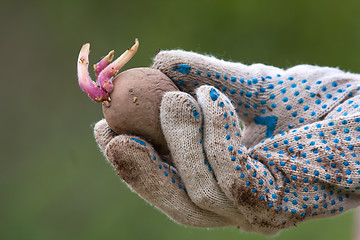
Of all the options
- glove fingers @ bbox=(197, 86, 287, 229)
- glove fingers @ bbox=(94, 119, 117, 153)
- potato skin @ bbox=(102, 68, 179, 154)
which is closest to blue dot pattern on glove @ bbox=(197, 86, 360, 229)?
glove fingers @ bbox=(197, 86, 287, 229)

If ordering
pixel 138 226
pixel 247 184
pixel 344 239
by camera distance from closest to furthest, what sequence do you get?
pixel 247 184 → pixel 344 239 → pixel 138 226

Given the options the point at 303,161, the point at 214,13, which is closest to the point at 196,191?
the point at 303,161

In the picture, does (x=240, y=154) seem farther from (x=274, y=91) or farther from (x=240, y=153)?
(x=274, y=91)

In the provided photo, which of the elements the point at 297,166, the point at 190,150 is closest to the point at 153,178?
the point at 190,150

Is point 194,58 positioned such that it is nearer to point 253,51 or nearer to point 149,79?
point 149,79

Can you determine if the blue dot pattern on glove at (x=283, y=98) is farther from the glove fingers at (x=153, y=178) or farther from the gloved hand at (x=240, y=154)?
the glove fingers at (x=153, y=178)

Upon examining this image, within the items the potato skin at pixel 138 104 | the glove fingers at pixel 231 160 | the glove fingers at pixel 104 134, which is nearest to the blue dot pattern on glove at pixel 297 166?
the glove fingers at pixel 231 160
